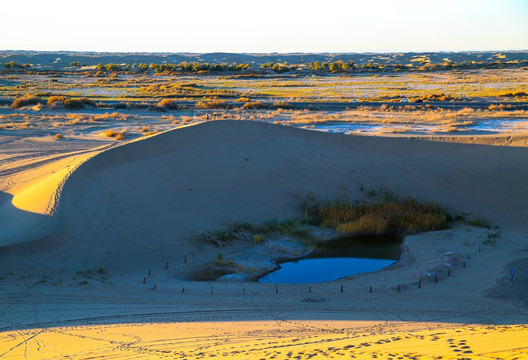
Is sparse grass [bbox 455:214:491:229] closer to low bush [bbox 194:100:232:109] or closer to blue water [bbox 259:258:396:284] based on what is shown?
blue water [bbox 259:258:396:284]

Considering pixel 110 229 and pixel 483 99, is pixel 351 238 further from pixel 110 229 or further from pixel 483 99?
pixel 483 99

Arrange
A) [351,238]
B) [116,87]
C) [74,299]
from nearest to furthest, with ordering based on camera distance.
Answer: [74,299] → [351,238] → [116,87]

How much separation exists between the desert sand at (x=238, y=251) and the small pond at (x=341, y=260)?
66 centimetres

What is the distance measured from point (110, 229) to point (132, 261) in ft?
5.29

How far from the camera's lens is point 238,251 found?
1526 centimetres

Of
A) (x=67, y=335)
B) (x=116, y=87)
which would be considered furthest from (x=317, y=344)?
(x=116, y=87)

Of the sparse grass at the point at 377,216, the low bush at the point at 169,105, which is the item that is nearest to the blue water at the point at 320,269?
the sparse grass at the point at 377,216

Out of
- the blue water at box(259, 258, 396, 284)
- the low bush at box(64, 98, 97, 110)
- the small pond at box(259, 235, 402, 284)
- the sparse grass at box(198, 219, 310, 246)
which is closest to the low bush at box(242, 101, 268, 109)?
the low bush at box(64, 98, 97, 110)

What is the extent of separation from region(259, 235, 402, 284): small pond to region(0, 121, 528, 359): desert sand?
662mm

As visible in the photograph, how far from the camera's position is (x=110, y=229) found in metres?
15.2

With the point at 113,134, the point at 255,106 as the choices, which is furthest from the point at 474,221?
the point at 255,106

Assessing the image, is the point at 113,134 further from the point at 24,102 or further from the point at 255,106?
the point at 24,102

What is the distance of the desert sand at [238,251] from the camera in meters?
8.46

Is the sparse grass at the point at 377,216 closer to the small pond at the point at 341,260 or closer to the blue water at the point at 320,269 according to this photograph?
the small pond at the point at 341,260
